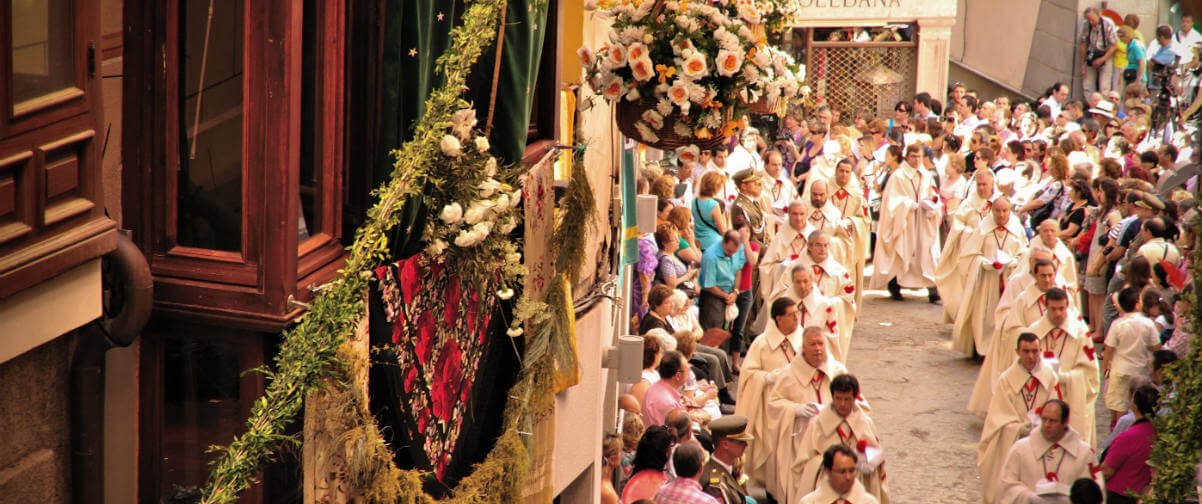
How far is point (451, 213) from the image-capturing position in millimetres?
5586

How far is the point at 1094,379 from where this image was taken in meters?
12.7

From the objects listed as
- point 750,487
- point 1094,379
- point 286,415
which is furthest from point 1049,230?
point 286,415

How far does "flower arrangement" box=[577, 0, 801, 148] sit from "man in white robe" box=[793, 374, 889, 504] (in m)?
4.29

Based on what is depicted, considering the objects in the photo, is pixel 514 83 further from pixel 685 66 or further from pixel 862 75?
pixel 862 75

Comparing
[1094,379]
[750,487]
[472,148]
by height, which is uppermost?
[472,148]

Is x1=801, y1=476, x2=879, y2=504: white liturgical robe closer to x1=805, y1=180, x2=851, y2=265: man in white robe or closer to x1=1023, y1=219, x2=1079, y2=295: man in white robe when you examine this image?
x1=1023, y1=219, x2=1079, y2=295: man in white robe

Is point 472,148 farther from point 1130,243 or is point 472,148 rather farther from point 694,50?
point 1130,243

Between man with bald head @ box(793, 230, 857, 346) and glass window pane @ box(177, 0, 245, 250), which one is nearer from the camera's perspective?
glass window pane @ box(177, 0, 245, 250)

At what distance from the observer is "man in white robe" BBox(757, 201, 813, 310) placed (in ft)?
51.1

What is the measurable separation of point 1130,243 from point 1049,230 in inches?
34.8

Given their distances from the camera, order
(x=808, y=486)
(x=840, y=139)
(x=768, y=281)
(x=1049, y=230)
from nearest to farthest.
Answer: (x=808, y=486) < (x=1049, y=230) < (x=768, y=281) < (x=840, y=139)

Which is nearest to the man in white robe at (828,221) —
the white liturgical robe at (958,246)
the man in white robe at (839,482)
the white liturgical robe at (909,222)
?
the white liturgical robe at (958,246)

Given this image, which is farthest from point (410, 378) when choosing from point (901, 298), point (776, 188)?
point (901, 298)

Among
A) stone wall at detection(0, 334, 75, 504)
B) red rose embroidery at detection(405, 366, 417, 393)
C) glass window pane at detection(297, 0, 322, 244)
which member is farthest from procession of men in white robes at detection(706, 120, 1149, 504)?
stone wall at detection(0, 334, 75, 504)
